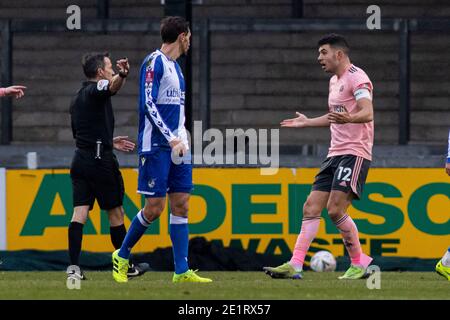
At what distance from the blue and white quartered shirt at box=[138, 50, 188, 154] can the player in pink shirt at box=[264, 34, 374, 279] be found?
1041mm

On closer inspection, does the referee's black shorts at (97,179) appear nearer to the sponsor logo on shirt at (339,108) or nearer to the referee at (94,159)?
the referee at (94,159)

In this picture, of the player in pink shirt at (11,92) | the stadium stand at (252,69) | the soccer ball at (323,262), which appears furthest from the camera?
the stadium stand at (252,69)

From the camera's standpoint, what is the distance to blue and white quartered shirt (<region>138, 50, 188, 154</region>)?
934cm

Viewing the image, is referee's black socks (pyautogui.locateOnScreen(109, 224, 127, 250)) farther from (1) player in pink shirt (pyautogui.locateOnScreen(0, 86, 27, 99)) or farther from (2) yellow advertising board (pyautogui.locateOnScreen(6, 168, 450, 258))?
(2) yellow advertising board (pyautogui.locateOnScreen(6, 168, 450, 258))

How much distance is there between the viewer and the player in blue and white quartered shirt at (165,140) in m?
9.38

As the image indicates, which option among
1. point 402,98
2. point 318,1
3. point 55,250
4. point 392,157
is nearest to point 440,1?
point 318,1

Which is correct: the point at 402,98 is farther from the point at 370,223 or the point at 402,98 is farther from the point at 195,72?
the point at 195,72

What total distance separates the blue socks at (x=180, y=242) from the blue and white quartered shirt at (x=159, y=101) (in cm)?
59

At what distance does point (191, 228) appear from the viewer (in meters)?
13.2

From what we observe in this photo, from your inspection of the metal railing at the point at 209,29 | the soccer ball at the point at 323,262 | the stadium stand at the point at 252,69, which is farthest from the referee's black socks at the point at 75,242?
the stadium stand at the point at 252,69

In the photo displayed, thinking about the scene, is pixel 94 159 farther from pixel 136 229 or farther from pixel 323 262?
pixel 323 262

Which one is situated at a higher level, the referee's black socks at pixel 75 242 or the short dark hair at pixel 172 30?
the short dark hair at pixel 172 30

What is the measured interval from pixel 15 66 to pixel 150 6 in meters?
2.26

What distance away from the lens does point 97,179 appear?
10547mm
